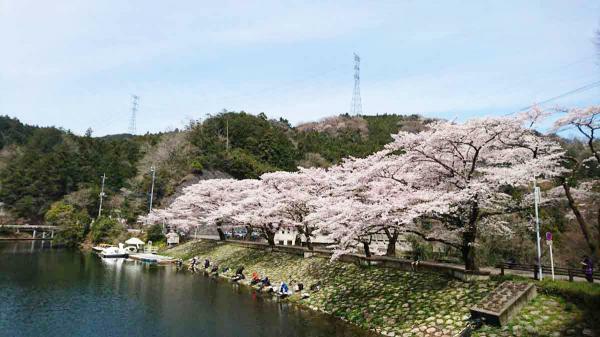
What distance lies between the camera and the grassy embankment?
43.1ft

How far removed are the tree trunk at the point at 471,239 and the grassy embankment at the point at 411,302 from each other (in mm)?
1066

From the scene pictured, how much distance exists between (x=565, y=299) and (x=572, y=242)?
1956cm

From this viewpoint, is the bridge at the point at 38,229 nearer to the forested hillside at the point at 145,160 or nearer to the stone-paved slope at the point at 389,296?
the forested hillside at the point at 145,160

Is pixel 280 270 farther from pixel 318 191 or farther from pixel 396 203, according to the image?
pixel 396 203

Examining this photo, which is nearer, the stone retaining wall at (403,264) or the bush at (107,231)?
the stone retaining wall at (403,264)

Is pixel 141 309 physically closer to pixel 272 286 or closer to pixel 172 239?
pixel 272 286

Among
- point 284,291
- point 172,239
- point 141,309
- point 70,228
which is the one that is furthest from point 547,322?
point 70,228

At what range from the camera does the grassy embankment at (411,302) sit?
13148 millimetres

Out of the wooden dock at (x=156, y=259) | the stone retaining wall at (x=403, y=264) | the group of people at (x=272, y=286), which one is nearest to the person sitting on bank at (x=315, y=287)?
the group of people at (x=272, y=286)

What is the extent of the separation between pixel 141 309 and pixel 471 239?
705 inches

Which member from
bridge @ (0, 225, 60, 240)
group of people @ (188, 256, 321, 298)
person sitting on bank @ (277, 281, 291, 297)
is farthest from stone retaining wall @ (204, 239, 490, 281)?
bridge @ (0, 225, 60, 240)

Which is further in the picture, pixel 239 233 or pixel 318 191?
pixel 239 233

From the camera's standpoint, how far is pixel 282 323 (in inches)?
712

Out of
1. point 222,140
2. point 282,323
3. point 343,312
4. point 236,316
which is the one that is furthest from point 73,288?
point 222,140
